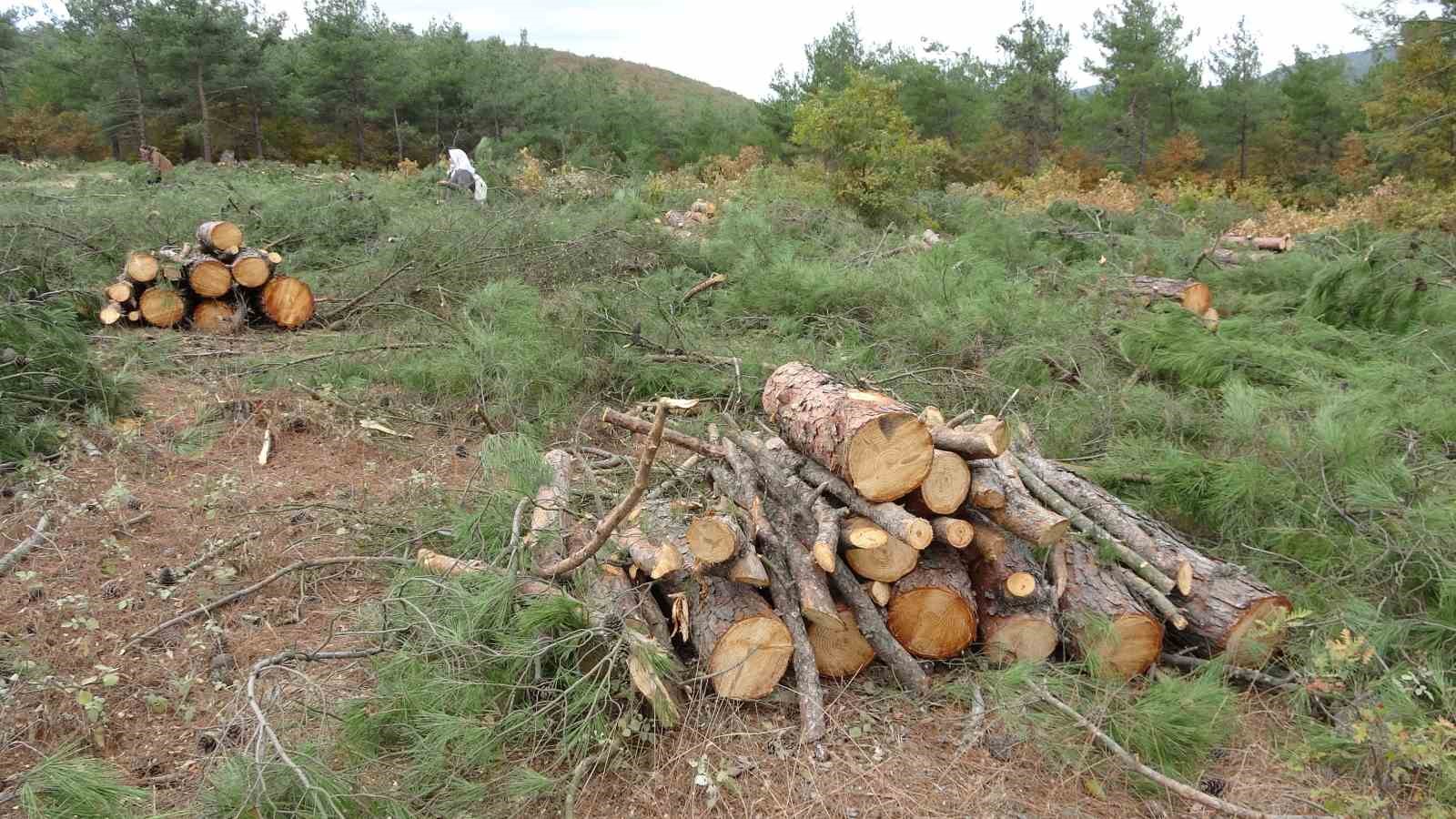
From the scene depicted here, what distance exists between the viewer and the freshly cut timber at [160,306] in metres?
6.60

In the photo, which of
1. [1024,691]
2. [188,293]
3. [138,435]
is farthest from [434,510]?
[188,293]

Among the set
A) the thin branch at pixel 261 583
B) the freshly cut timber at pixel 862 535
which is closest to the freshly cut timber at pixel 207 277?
the thin branch at pixel 261 583

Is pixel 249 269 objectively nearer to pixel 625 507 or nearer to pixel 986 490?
pixel 625 507

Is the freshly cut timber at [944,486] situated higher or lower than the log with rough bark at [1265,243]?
lower

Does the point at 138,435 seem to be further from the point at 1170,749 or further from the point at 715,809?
the point at 1170,749

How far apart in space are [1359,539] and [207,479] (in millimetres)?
5104

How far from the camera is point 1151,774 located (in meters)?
2.46

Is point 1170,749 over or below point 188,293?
below

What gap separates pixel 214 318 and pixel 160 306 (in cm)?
36

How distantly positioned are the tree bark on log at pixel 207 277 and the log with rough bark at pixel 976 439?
6034 millimetres

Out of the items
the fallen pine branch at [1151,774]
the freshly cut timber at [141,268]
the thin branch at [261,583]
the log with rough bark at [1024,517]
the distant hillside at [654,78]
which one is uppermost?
the distant hillside at [654,78]

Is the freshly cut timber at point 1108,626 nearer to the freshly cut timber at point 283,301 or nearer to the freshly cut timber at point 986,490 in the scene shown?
the freshly cut timber at point 986,490

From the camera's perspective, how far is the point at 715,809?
247 centimetres

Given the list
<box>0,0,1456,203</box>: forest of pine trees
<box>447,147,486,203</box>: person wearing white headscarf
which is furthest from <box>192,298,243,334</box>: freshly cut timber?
<box>0,0,1456,203</box>: forest of pine trees
